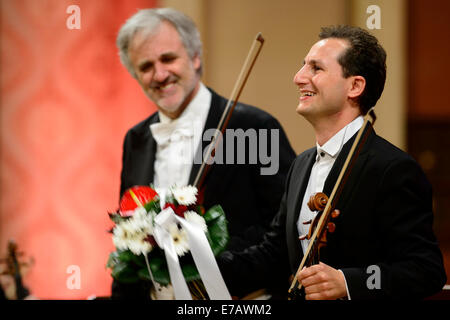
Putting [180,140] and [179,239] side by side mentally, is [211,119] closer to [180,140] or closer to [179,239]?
[180,140]

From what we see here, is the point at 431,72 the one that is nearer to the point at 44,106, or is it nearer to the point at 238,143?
the point at 238,143

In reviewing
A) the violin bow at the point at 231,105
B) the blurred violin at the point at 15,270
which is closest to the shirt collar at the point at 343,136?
the violin bow at the point at 231,105

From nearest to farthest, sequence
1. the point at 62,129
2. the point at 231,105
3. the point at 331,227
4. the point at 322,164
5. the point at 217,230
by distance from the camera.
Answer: the point at 331,227
the point at 322,164
the point at 217,230
the point at 231,105
the point at 62,129

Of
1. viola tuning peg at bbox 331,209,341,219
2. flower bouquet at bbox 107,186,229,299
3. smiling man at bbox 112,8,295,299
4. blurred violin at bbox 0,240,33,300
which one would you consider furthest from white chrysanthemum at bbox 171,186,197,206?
blurred violin at bbox 0,240,33,300

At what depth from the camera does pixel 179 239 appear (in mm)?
1143

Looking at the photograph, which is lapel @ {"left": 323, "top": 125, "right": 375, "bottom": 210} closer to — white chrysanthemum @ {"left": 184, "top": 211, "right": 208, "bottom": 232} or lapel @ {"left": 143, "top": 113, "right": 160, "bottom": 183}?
white chrysanthemum @ {"left": 184, "top": 211, "right": 208, "bottom": 232}

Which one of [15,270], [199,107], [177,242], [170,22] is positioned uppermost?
[170,22]

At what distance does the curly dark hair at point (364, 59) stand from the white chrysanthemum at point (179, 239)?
41 cm

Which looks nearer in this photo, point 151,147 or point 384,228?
point 384,228

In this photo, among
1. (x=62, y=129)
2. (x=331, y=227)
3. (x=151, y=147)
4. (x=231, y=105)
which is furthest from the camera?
Answer: (x=62, y=129)

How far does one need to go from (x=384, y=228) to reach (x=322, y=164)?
0.16 metres

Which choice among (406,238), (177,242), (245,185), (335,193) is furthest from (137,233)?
(406,238)

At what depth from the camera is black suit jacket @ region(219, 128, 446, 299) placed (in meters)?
0.96
